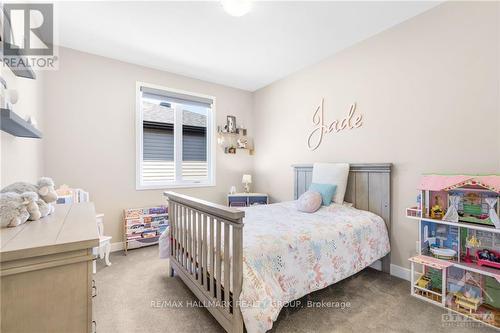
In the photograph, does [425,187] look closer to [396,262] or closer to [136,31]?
[396,262]

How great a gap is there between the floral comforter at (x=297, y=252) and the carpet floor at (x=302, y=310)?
24cm

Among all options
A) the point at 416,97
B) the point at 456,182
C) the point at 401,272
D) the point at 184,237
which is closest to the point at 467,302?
the point at 401,272

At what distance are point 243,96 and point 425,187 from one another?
3355 millimetres

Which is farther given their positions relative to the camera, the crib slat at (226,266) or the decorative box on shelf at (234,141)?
the decorative box on shelf at (234,141)

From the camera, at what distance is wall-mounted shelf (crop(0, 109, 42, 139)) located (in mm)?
1196

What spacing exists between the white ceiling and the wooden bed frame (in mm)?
1546

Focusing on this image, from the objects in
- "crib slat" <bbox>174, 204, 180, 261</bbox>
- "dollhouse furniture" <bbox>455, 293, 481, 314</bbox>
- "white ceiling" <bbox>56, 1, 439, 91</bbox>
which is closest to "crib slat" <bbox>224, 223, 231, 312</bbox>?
"crib slat" <bbox>174, 204, 180, 261</bbox>

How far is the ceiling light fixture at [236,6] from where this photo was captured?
202 centimetres

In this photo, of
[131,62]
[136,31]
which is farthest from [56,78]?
[136,31]

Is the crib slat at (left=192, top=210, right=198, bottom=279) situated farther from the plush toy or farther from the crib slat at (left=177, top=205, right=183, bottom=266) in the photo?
the plush toy

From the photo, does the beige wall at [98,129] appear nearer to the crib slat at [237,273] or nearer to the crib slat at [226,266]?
the crib slat at [226,266]

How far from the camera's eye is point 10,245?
2.27ft

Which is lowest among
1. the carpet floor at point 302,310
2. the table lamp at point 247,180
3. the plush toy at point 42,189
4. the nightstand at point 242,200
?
the carpet floor at point 302,310

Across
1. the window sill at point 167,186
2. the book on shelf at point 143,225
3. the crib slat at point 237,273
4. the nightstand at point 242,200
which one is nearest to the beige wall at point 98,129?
the window sill at point 167,186
